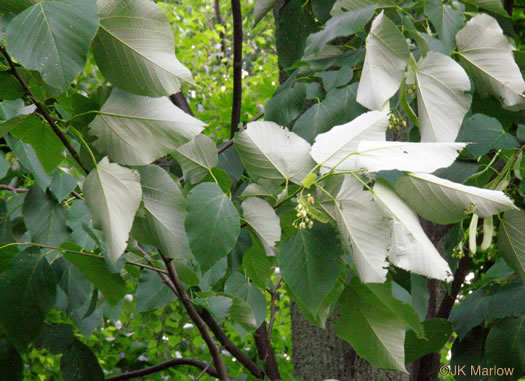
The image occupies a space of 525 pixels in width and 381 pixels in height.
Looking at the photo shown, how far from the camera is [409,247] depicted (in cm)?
66

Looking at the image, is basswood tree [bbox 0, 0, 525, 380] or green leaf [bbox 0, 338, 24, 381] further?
green leaf [bbox 0, 338, 24, 381]

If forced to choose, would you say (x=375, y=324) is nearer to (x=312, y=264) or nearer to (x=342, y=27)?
(x=312, y=264)

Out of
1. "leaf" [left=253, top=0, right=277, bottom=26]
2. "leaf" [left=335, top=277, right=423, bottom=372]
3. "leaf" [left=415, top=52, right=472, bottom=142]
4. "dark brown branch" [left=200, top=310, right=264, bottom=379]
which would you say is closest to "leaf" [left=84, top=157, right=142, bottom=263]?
"leaf" [left=335, top=277, right=423, bottom=372]

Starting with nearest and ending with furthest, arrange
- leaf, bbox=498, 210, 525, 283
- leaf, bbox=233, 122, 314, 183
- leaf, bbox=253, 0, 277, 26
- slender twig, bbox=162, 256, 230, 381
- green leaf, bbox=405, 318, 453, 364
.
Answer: leaf, bbox=233, 122, 314, 183 < slender twig, bbox=162, 256, 230, 381 < leaf, bbox=498, 210, 525, 283 < green leaf, bbox=405, 318, 453, 364 < leaf, bbox=253, 0, 277, 26

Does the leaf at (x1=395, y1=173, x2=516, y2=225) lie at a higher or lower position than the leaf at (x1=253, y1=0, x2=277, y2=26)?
lower

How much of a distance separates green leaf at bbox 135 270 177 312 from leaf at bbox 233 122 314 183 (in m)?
0.58

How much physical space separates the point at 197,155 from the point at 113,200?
1.07ft

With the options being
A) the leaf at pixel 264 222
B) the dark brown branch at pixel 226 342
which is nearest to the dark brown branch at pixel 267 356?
the dark brown branch at pixel 226 342

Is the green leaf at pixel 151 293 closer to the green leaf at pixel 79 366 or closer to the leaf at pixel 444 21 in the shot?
the green leaf at pixel 79 366

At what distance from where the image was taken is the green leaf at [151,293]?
4.19ft

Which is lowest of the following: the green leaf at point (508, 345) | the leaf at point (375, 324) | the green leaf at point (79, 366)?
the green leaf at point (508, 345)

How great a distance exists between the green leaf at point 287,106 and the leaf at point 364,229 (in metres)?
0.65

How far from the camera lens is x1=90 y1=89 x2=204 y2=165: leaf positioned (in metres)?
0.68

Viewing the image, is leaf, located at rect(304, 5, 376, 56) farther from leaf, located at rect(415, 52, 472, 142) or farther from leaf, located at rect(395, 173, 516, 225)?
leaf, located at rect(395, 173, 516, 225)
